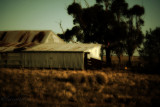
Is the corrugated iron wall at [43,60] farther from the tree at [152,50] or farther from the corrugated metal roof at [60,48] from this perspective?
the tree at [152,50]

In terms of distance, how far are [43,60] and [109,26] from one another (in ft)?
44.4

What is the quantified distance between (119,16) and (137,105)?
21994 millimetres

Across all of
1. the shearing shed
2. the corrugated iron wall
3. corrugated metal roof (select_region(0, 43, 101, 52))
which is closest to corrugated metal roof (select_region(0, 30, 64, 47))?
corrugated metal roof (select_region(0, 43, 101, 52))

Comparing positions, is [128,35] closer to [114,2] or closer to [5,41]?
[114,2]

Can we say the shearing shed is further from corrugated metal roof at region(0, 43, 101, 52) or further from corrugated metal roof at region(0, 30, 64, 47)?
corrugated metal roof at region(0, 30, 64, 47)

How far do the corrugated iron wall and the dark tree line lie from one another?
7789 mm

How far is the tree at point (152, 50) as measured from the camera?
30.2ft

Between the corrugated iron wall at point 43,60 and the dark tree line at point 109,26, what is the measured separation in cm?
779

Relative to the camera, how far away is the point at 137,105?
573 cm

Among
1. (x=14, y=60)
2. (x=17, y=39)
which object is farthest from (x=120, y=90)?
(x=17, y=39)

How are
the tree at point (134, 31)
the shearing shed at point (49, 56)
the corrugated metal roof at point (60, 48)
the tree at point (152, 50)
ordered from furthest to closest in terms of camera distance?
the tree at point (134, 31)
the corrugated metal roof at point (60, 48)
the shearing shed at point (49, 56)
the tree at point (152, 50)

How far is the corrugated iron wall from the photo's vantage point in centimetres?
1647

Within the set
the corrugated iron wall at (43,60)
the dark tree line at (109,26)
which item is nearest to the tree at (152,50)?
the corrugated iron wall at (43,60)

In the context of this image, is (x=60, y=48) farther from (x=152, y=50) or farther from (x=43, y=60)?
(x=152, y=50)
